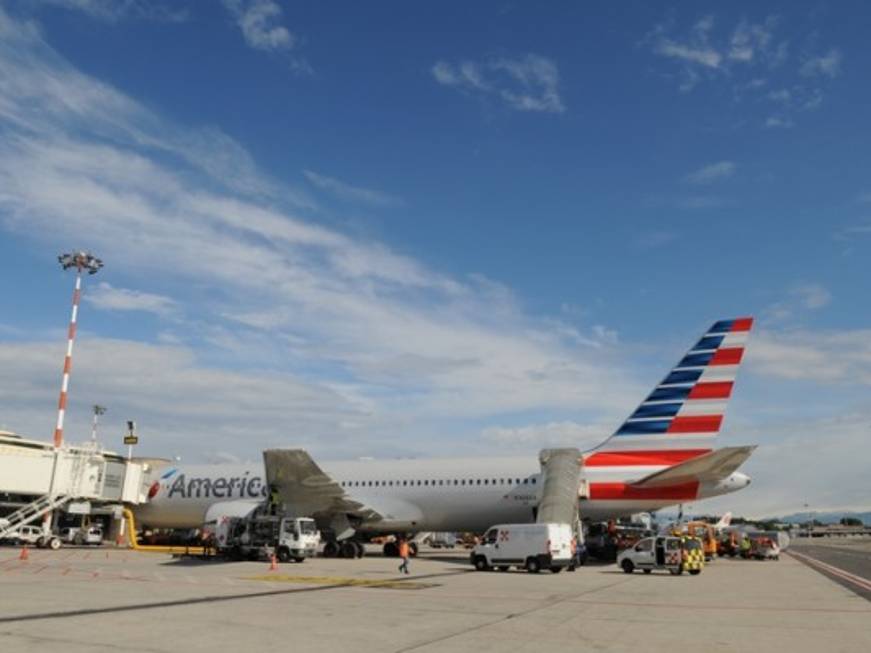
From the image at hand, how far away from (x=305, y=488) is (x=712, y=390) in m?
20.1

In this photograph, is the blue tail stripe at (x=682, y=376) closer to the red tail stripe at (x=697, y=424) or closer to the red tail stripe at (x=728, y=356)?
the red tail stripe at (x=728, y=356)

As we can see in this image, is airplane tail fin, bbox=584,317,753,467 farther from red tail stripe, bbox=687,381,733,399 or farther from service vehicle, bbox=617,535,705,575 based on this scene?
service vehicle, bbox=617,535,705,575

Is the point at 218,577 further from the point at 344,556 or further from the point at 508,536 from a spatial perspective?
the point at 344,556

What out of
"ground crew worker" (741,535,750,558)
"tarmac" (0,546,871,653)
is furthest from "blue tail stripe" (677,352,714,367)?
"ground crew worker" (741,535,750,558)

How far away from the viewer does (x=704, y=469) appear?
1266 inches

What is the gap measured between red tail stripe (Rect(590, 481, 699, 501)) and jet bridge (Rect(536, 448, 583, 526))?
43.8 inches

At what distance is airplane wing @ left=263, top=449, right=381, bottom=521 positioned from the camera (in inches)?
1347

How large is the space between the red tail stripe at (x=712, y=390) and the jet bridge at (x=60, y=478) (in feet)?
103

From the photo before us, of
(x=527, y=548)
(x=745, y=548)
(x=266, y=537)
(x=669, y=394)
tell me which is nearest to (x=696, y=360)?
(x=669, y=394)

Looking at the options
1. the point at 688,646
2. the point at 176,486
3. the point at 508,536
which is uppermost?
the point at 176,486

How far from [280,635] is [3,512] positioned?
4311 cm

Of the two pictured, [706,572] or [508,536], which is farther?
[706,572]

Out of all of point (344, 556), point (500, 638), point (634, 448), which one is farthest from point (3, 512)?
point (500, 638)

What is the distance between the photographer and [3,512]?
47.1 m
